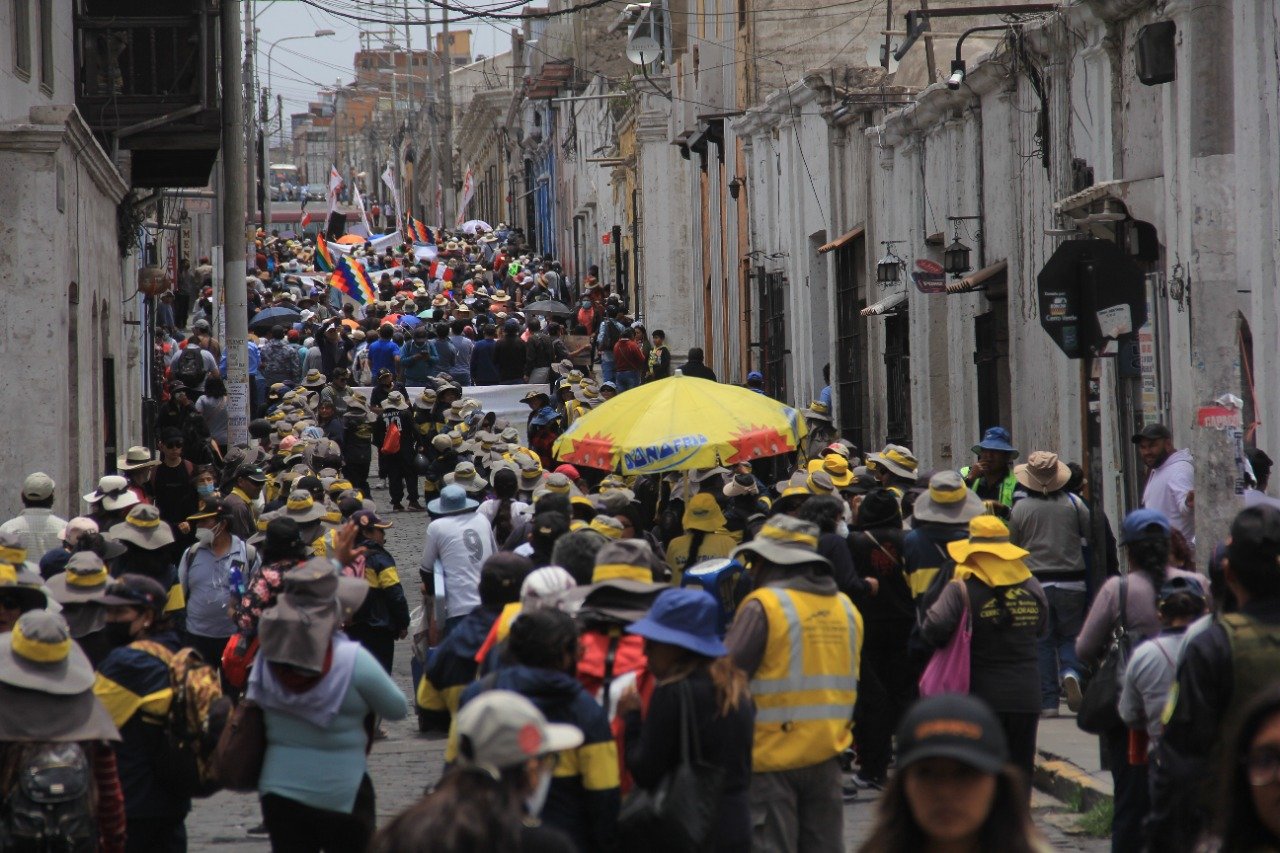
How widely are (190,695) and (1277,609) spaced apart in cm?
364

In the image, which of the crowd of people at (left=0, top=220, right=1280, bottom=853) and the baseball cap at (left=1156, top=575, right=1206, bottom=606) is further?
the baseball cap at (left=1156, top=575, right=1206, bottom=606)

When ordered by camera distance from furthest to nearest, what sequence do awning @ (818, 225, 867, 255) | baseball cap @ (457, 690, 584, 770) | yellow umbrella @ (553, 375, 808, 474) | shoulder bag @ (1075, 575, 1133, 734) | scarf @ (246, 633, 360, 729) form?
→ awning @ (818, 225, 867, 255), yellow umbrella @ (553, 375, 808, 474), shoulder bag @ (1075, 575, 1133, 734), scarf @ (246, 633, 360, 729), baseball cap @ (457, 690, 584, 770)

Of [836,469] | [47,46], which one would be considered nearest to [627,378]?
[47,46]

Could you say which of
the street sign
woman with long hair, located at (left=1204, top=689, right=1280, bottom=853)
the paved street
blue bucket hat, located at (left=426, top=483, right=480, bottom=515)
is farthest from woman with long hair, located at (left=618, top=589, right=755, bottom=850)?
blue bucket hat, located at (left=426, top=483, right=480, bottom=515)

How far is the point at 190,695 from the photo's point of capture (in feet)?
23.2

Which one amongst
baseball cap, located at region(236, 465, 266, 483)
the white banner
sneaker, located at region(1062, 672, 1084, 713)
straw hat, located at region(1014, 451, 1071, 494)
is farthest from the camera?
the white banner

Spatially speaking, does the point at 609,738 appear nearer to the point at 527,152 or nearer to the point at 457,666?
the point at 457,666

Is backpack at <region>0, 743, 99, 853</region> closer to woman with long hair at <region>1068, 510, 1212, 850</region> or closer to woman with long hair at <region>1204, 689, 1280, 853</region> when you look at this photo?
woman with long hair at <region>1204, 689, 1280, 853</region>

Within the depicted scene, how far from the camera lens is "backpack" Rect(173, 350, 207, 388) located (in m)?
27.0

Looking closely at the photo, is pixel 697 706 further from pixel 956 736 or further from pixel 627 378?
pixel 627 378

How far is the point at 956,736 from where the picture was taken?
148 inches

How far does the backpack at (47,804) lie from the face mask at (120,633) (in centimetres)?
87

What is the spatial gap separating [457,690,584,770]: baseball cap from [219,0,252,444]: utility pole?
19.7 metres

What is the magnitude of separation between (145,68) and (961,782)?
18665mm
